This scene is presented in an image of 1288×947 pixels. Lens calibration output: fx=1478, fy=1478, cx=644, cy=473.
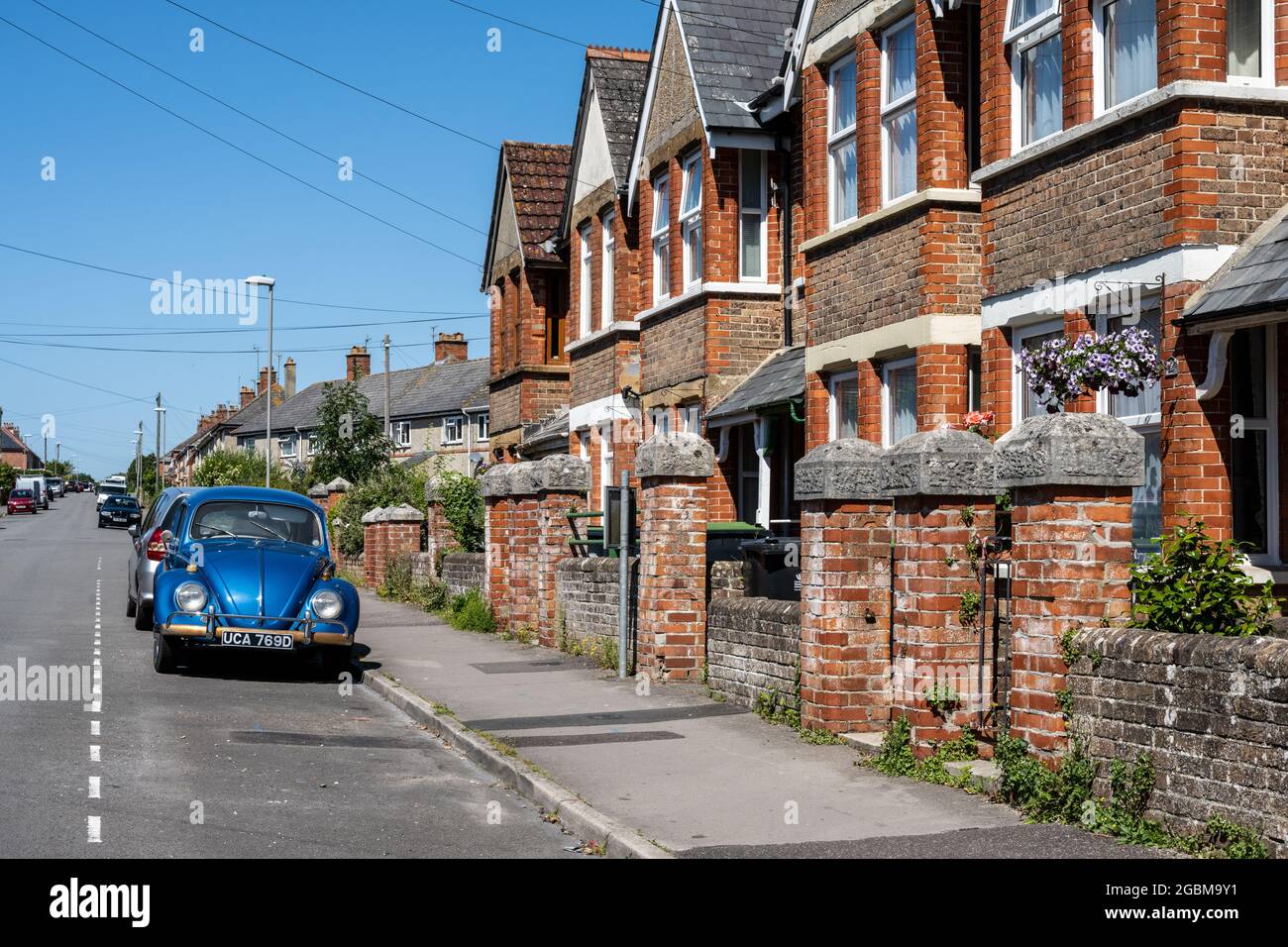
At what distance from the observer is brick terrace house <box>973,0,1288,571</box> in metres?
10.6

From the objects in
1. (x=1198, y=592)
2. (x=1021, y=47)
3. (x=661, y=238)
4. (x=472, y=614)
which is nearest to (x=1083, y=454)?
(x=1198, y=592)

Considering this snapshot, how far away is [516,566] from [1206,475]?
9826 millimetres

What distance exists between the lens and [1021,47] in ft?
42.8

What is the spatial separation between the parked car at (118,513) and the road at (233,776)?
55.4 m

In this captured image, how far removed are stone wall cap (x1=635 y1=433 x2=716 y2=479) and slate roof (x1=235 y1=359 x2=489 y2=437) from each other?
49.3 m

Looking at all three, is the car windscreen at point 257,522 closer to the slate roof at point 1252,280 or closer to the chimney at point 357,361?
the slate roof at point 1252,280

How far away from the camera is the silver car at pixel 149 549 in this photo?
687 inches

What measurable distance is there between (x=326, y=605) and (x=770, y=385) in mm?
6649

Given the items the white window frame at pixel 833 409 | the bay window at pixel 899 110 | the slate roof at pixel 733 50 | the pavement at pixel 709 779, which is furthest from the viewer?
the slate roof at pixel 733 50

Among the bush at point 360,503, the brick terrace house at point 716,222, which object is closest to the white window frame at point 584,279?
the brick terrace house at point 716,222

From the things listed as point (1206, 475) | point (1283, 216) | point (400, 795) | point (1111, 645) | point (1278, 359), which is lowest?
point (400, 795)
